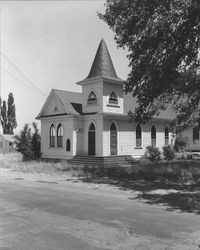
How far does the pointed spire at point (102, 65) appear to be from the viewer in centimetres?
3277

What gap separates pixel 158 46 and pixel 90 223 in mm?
12314

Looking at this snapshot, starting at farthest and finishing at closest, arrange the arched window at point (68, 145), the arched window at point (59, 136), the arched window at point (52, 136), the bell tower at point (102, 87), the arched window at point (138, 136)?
the arched window at point (138, 136) < the arched window at point (52, 136) < the arched window at point (59, 136) < the arched window at point (68, 145) < the bell tower at point (102, 87)

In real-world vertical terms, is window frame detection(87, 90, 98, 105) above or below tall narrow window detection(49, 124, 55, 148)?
above

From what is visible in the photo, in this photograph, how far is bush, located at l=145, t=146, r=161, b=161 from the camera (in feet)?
116

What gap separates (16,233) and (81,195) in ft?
20.2

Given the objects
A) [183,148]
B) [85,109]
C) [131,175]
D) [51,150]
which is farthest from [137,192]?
[183,148]

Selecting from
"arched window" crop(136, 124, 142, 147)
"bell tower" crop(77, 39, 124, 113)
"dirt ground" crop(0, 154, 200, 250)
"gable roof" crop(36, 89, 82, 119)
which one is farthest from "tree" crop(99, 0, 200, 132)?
"arched window" crop(136, 124, 142, 147)

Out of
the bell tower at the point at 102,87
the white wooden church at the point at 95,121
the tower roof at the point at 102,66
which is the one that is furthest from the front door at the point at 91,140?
the tower roof at the point at 102,66

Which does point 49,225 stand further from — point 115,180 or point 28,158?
point 28,158

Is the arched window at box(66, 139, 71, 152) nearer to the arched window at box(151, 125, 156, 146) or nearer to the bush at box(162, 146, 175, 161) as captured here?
the arched window at box(151, 125, 156, 146)

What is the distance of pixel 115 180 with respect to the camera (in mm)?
19609

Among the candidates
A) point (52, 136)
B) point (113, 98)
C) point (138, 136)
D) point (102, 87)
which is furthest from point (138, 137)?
point (52, 136)

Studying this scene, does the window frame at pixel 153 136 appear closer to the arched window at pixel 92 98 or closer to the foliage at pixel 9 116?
the arched window at pixel 92 98

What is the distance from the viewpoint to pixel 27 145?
3625 cm
